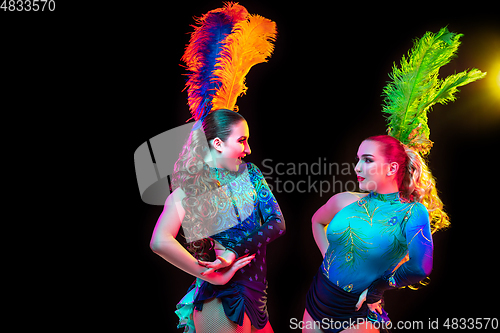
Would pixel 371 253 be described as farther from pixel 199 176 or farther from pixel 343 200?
pixel 199 176

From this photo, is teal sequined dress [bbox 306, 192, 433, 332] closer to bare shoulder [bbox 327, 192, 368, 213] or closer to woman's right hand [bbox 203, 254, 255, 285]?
bare shoulder [bbox 327, 192, 368, 213]

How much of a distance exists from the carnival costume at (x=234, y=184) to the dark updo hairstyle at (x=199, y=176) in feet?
0.19

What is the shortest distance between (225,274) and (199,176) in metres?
0.60

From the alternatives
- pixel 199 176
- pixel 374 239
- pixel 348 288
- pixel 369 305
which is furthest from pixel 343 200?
pixel 199 176

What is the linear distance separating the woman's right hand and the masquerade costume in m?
0.54

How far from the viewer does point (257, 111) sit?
3.24 meters

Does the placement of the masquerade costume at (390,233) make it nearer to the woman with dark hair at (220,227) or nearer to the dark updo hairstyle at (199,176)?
→ the woman with dark hair at (220,227)

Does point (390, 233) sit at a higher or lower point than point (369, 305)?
higher

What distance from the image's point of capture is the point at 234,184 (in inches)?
100.0

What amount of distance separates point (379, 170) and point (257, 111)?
3.84ft

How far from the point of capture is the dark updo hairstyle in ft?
7.98

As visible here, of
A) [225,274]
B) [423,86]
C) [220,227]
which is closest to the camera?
[225,274]

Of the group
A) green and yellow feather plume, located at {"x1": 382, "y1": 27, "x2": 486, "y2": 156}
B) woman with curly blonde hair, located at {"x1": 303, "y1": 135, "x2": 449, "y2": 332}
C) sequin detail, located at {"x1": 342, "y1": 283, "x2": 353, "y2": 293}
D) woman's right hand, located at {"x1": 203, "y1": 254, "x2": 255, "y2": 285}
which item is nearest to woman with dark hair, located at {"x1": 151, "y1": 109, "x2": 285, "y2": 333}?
woman's right hand, located at {"x1": 203, "y1": 254, "x2": 255, "y2": 285}

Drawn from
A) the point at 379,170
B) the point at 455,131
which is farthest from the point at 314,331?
the point at 455,131
